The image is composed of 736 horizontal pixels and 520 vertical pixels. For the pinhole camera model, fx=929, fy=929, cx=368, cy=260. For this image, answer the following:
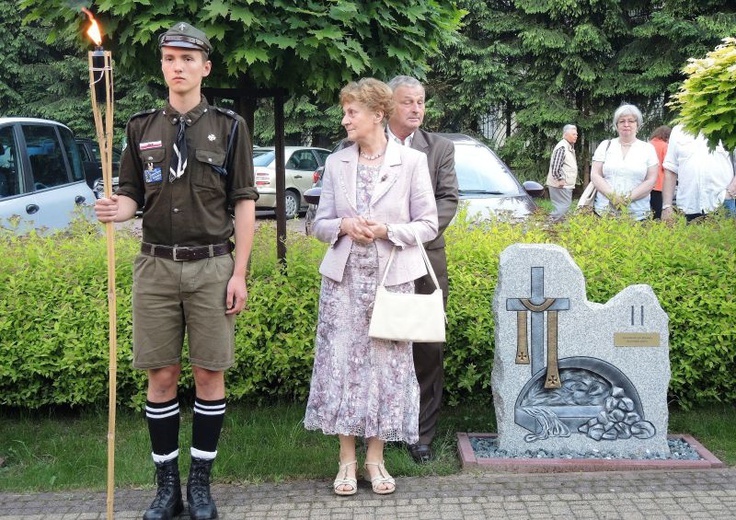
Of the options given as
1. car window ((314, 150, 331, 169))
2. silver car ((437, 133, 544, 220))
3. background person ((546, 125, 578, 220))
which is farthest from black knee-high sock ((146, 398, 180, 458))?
car window ((314, 150, 331, 169))

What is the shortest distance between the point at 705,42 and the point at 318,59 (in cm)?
1990

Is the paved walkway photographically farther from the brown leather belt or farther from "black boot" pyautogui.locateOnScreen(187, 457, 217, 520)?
the brown leather belt

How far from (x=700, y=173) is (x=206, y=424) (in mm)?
6369

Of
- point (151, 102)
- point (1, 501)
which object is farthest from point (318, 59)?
point (151, 102)

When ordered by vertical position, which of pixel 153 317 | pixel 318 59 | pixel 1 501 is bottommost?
pixel 1 501

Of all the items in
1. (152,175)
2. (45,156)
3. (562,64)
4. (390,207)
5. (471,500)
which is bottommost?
(471,500)

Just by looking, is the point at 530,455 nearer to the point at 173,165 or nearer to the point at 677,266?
the point at 677,266

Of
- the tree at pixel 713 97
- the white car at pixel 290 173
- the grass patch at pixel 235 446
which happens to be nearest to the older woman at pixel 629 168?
the tree at pixel 713 97

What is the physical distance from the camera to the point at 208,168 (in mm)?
4258

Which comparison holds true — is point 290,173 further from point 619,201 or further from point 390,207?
point 390,207

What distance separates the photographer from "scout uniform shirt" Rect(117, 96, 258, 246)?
13.9 feet

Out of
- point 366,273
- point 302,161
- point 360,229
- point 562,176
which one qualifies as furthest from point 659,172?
point 302,161

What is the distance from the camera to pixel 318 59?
5457 millimetres

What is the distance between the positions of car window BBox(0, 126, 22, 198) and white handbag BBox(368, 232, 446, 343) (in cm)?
645
